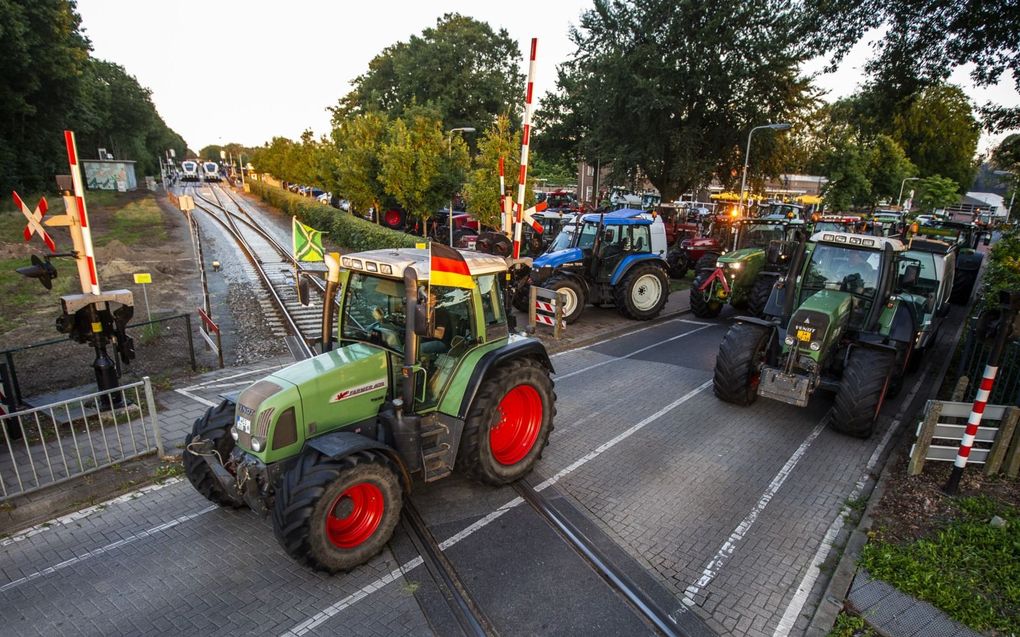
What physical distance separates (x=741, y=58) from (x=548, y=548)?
2183cm

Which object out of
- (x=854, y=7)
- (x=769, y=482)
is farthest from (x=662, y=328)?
(x=854, y=7)

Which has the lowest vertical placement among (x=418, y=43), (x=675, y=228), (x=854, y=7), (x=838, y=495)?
(x=838, y=495)

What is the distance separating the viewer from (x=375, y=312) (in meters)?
5.18

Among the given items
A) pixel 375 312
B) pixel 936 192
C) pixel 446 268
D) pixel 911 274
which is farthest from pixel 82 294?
pixel 936 192

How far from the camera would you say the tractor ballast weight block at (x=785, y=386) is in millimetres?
6902

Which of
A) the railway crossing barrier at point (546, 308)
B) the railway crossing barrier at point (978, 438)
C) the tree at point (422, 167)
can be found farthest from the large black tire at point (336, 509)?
the tree at point (422, 167)

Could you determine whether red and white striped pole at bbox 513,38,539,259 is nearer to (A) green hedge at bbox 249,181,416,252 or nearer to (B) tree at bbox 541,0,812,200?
(A) green hedge at bbox 249,181,416,252

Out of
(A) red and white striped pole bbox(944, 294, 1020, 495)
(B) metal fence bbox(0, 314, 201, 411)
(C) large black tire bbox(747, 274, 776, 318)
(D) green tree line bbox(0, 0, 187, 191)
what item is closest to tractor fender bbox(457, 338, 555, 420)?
(A) red and white striped pole bbox(944, 294, 1020, 495)

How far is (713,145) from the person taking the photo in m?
23.6

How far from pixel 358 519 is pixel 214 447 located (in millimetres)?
1517

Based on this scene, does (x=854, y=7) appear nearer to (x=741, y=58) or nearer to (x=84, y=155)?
(x=741, y=58)

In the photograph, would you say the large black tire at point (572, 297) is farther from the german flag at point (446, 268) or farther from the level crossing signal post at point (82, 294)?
the level crossing signal post at point (82, 294)

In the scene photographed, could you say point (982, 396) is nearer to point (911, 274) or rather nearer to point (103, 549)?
point (911, 274)

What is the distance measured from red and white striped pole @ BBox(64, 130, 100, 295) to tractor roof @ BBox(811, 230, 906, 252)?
9850mm
